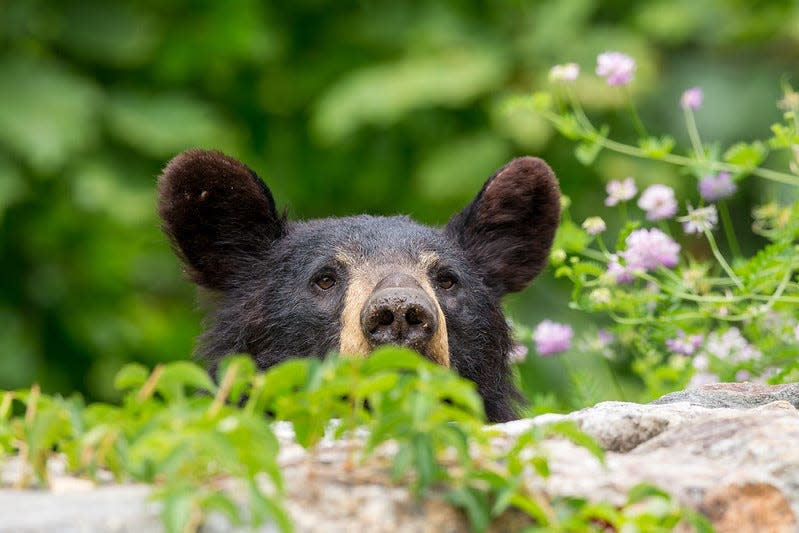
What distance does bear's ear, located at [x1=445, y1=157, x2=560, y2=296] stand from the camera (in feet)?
20.1

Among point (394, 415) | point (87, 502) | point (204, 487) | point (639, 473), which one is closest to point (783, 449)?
point (639, 473)

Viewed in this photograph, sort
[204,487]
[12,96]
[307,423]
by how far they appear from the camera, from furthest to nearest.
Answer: [12,96], [307,423], [204,487]

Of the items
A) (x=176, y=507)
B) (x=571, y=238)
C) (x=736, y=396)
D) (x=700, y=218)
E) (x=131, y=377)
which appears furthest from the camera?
(x=571, y=238)

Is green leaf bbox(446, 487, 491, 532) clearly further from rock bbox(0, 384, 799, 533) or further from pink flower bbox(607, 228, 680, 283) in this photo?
pink flower bbox(607, 228, 680, 283)

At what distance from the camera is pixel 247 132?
13.8m

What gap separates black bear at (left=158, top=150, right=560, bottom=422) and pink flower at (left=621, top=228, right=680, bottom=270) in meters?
0.72

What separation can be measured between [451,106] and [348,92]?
1.27 meters

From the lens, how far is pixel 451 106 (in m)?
12.9

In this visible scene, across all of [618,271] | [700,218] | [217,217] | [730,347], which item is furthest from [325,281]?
[730,347]

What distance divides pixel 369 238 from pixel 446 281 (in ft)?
1.18

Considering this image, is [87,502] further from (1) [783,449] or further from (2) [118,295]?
(2) [118,295]

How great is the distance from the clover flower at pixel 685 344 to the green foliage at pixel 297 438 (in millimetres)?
2680

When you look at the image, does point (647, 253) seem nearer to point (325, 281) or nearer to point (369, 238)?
point (369, 238)

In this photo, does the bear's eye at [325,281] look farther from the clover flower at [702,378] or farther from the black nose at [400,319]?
the clover flower at [702,378]
